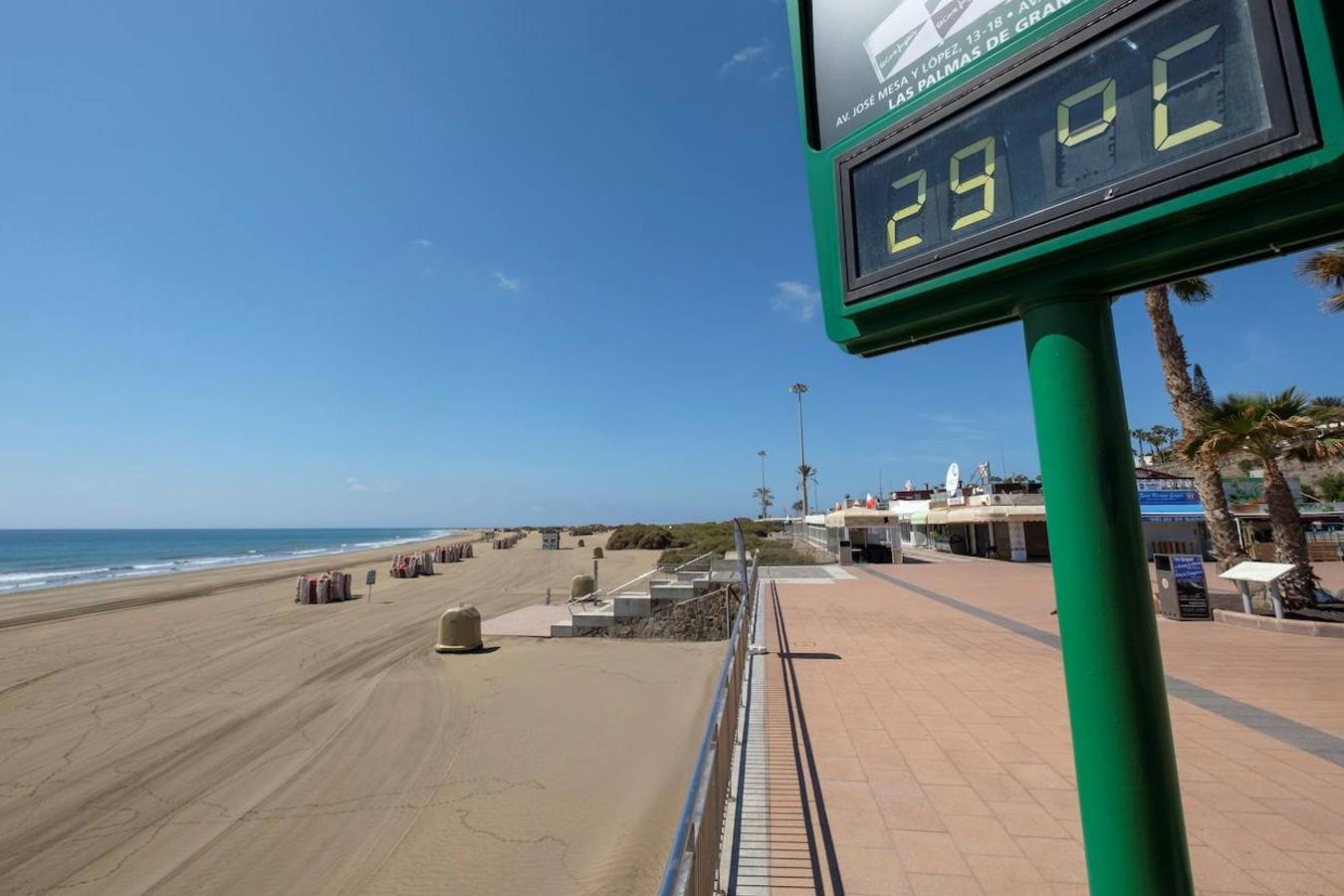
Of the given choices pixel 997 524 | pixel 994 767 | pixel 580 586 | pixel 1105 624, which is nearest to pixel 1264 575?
pixel 994 767

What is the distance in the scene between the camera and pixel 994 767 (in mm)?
5398

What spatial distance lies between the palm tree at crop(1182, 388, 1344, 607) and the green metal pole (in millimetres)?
14501

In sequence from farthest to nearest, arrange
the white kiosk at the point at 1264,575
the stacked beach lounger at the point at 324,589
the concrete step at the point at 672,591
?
the stacked beach lounger at the point at 324,589, the concrete step at the point at 672,591, the white kiosk at the point at 1264,575

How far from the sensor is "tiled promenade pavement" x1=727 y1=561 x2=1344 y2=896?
152 inches

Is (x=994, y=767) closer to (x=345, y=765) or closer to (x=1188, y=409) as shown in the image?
(x=345, y=765)

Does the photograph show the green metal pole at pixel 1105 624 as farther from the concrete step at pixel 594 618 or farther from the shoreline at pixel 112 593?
the shoreline at pixel 112 593

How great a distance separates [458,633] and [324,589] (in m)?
13.0

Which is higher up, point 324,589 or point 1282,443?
point 1282,443

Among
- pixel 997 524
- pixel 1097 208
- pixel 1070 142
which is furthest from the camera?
pixel 997 524

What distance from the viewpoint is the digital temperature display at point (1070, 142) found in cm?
155

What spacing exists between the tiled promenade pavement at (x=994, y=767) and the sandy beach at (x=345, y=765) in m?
1.48

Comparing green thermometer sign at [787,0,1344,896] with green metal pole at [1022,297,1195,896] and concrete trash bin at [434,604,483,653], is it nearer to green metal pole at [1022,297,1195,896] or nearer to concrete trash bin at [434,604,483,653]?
green metal pole at [1022,297,1195,896]

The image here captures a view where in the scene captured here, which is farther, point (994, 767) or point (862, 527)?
point (862, 527)

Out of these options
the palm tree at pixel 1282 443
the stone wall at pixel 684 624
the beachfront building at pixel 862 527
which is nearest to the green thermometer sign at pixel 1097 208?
the stone wall at pixel 684 624
